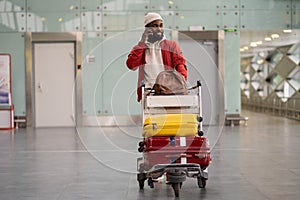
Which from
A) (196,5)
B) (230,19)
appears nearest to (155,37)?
(196,5)

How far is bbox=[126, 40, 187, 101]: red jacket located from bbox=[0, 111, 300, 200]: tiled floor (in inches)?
44.8

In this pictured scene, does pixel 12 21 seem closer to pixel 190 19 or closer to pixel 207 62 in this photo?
pixel 190 19

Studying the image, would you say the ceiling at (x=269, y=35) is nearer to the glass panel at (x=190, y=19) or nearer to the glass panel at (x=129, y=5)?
the glass panel at (x=190, y=19)

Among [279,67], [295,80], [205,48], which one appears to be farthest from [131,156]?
[279,67]

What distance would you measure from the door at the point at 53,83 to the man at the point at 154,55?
9377 mm

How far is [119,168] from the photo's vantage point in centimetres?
741

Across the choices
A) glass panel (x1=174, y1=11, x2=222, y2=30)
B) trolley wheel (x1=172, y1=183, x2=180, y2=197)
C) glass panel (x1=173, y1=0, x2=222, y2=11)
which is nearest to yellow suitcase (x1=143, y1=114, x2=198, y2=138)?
trolley wheel (x1=172, y1=183, x2=180, y2=197)

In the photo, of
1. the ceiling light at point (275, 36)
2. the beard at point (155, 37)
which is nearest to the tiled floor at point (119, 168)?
the beard at point (155, 37)

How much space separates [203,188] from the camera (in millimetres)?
5918

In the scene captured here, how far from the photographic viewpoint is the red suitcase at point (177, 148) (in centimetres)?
525

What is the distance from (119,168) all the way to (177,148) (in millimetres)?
2308

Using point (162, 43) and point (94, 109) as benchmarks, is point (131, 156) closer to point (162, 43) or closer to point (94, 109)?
point (162, 43)

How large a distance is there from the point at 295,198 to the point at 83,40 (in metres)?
10.5

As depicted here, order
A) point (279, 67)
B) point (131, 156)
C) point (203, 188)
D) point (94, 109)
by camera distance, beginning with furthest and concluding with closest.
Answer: point (279, 67) → point (94, 109) → point (131, 156) → point (203, 188)
